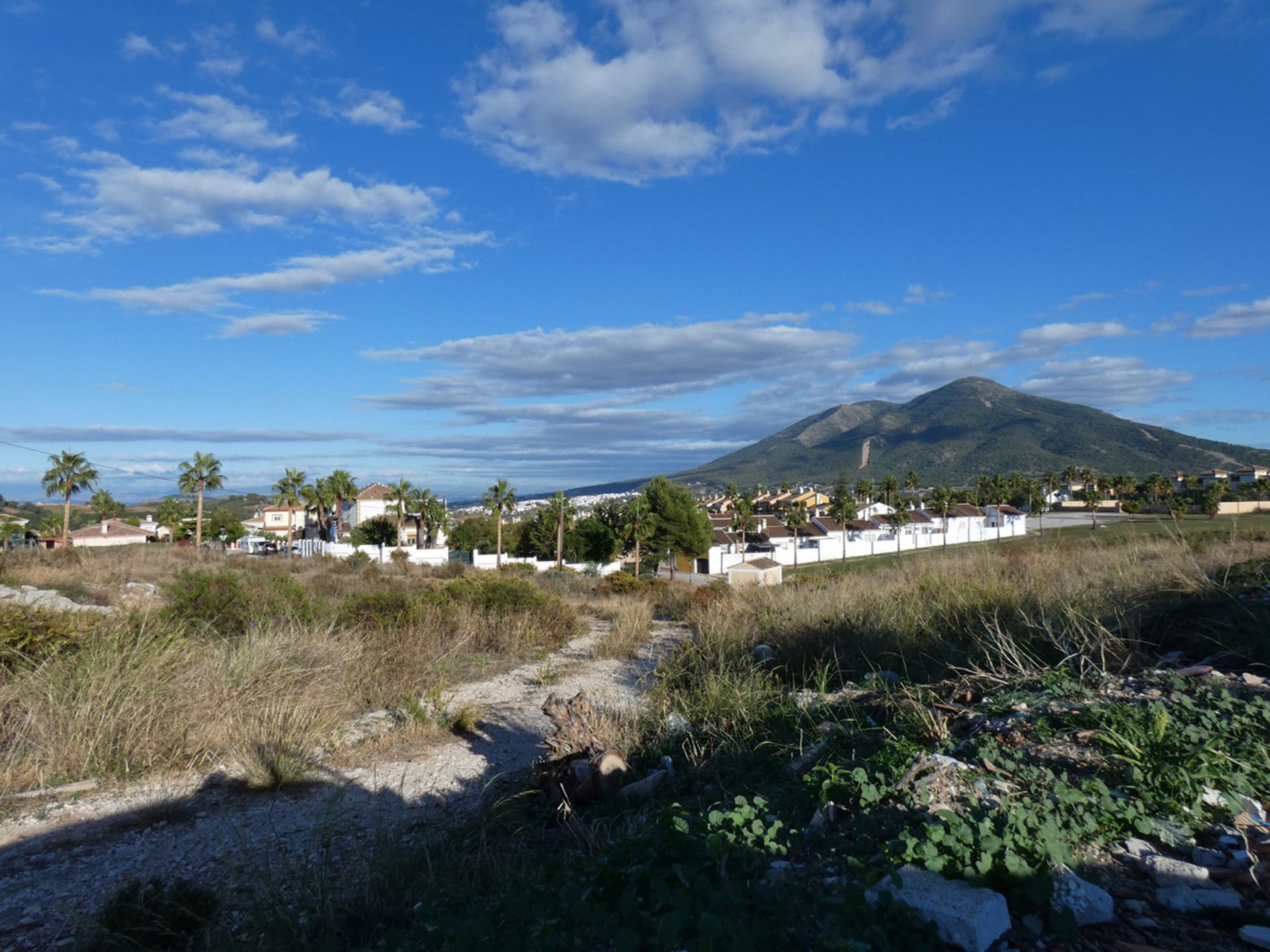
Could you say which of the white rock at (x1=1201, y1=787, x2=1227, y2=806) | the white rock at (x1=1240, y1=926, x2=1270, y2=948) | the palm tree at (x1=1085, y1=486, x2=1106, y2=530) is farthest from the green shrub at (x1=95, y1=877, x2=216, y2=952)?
the palm tree at (x1=1085, y1=486, x2=1106, y2=530)

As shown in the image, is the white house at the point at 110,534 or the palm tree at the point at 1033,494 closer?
the white house at the point at 110,534

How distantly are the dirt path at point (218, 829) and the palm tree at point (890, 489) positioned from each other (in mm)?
90256

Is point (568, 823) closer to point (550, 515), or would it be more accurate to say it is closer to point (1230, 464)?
point (550, 515)

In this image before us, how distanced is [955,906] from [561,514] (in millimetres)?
56773

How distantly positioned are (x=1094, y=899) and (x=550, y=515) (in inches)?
2485

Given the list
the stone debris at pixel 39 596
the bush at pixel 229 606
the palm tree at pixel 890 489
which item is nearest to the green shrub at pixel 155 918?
the bush at pixel 229 606

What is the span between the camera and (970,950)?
2336 mm

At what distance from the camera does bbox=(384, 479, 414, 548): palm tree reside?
6475 cm

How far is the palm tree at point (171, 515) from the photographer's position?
66.9m

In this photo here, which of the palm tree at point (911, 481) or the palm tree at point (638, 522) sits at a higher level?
the palm tree at point (911, 481)

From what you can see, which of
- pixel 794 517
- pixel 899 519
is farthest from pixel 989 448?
pixel 794 517

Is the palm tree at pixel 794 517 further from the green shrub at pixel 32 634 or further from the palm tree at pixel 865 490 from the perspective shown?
the green shrub at pixel 32 634

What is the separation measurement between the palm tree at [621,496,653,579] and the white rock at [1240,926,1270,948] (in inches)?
2229

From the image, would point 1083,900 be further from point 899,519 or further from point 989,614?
point 899,519
